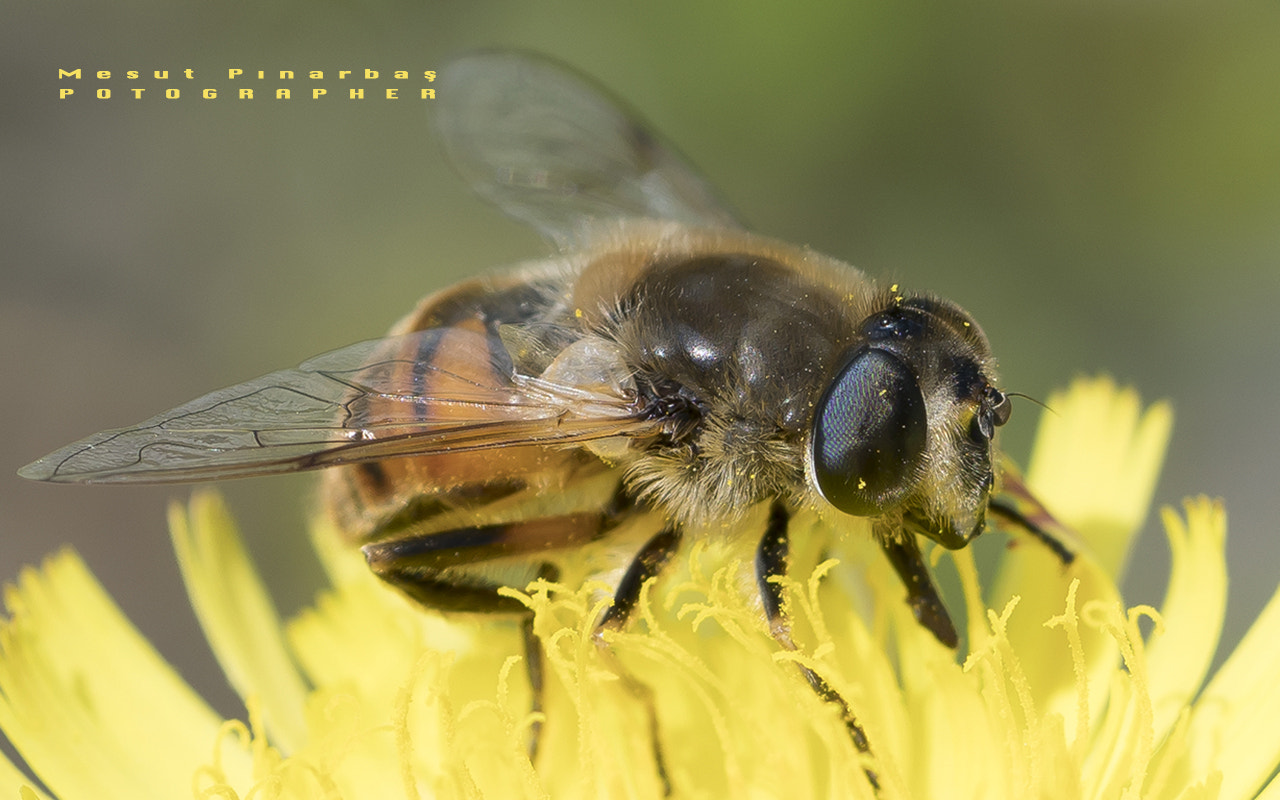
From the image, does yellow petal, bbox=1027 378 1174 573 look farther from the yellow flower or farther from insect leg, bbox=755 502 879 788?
insect leg, bbox=755 502 879 788

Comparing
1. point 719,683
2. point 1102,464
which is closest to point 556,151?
point 719,683

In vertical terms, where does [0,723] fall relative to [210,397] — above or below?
below

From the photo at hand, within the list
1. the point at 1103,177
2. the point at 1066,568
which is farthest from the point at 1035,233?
the point at 1066,568

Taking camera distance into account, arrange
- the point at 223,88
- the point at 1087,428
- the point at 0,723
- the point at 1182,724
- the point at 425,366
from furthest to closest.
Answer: the point at 223,88, the point at 1087,428, the point at 0,723, the point at 1182,724, the point at 425,366

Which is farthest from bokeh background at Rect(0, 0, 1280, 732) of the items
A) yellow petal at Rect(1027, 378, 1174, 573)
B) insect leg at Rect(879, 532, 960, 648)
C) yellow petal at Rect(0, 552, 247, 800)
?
insect leg at Rect(879, 532, 960, 648)

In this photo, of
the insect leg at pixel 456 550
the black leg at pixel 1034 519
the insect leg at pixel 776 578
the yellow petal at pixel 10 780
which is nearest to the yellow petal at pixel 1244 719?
the black leg at pixel 1034 519

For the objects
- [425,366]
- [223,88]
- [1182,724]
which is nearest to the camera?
[425,366]

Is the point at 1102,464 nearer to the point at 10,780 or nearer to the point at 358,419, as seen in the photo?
the point at 358,419

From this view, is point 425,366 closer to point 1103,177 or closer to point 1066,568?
point 1066,568
